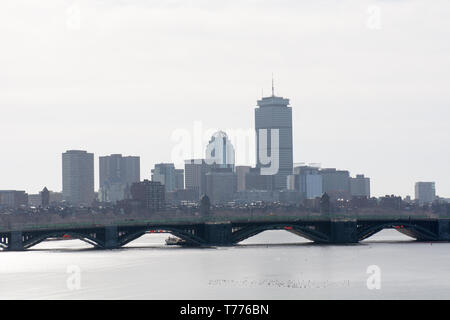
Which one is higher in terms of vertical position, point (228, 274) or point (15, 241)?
point (15, 241)

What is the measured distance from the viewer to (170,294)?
128250mm

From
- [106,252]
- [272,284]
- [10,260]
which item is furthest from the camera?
[106,252]

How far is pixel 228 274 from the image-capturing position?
150m

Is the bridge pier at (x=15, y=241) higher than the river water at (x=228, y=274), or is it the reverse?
the bridge pier at (x=15, y=241)

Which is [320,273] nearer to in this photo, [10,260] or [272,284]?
[272,284]

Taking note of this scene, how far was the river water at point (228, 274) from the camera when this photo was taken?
12888 cm

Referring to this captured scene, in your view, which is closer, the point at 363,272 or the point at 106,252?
the point at 363,272

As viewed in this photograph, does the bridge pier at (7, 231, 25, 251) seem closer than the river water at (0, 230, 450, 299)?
No

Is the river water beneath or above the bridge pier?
beneath

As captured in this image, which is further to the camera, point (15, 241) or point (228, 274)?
point (15, 241)

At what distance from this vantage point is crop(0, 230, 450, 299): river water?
423ft

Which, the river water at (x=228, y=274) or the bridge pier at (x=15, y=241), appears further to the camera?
the bridge pier at (x=15, y=241)
